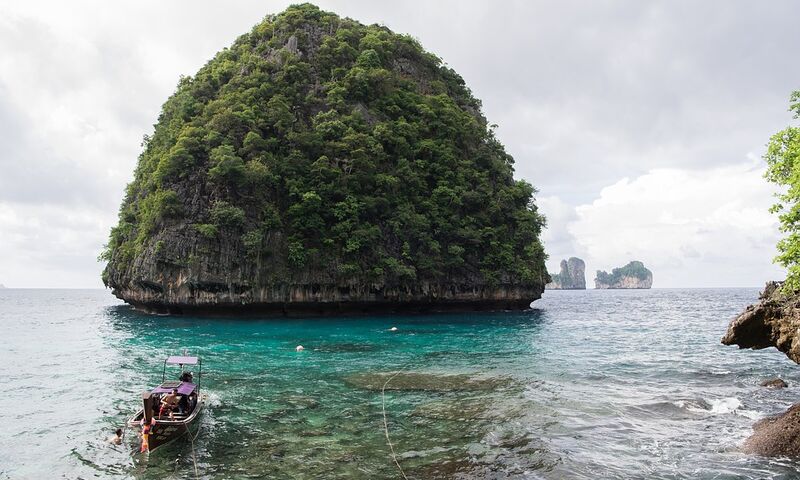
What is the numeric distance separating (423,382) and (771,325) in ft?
41.2

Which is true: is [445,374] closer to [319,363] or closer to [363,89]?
[319,363]

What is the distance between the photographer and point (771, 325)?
13.4 metres

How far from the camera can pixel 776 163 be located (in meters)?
12.8

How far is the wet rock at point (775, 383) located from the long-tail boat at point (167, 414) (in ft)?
73.1

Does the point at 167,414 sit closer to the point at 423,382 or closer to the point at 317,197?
the point at 423,382

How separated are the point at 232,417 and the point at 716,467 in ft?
45.9

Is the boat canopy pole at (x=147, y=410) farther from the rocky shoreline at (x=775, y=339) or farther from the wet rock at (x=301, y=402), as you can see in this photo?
the rocky shoreline at (x=775, y=339)

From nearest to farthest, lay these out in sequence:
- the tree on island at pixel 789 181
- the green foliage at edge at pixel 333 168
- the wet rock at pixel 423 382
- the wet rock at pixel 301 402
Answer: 1. the tree on island at pixel 789 181
2. the wet rock at pixel 301 402
3. the wet rock at pixel 423 382
4. the green foliage at edge at pixel 333 168

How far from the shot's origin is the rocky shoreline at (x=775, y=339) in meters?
11.9

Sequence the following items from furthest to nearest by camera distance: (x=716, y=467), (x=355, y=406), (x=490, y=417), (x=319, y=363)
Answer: (x=319, y=363) < (x=355, y=406) < (x=490, y=417) < (x=716, y=467)

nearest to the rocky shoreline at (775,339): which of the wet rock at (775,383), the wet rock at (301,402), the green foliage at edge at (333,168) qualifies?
the wet rock at (775,383)

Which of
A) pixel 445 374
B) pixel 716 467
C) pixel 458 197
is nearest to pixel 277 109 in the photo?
pixel 458 197

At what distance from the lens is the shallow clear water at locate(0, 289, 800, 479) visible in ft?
38.8

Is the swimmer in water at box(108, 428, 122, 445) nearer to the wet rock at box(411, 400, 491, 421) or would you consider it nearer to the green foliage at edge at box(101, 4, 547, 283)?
the wet rock at box(411, 400, 491, 421)
